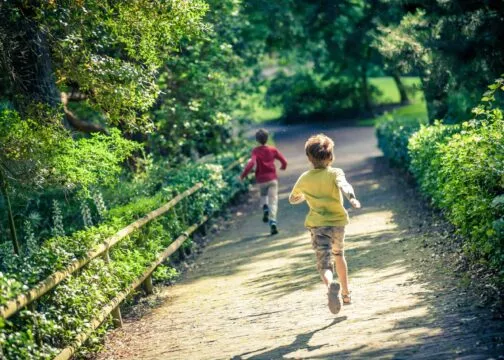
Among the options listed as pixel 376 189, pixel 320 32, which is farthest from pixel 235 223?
pixel 320 32

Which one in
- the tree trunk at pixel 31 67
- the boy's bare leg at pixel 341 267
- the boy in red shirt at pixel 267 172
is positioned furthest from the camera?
the boy in red shirt at pixel 267 172

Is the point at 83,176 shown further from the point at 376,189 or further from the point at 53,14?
the point at 376,189

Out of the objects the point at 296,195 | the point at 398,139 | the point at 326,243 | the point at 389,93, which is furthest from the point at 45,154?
the point at 389,93

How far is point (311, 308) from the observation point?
8445 mm

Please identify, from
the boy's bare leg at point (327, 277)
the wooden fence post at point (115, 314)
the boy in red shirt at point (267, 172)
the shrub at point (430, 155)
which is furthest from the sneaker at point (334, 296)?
the boy in red shirt at point (267, 172)

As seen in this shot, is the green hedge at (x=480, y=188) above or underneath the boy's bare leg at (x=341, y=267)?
above

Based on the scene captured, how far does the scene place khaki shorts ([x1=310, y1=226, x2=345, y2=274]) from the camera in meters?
7.94

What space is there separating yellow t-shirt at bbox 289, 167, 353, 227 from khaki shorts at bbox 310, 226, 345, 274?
59mm

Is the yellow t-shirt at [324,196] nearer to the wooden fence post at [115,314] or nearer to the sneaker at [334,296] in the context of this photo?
the sneaker at [334,296]

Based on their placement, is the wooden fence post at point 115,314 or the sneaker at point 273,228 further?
the sneaker at point 273,228

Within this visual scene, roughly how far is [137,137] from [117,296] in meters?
10.2

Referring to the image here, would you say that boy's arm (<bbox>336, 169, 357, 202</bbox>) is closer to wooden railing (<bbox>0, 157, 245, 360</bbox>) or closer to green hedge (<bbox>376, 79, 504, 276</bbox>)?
green hedge (<bbox>376, 79, 504, 276</bbox>)

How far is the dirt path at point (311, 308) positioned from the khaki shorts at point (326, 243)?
1.67 ft

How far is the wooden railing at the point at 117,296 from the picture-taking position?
6.14 metres
